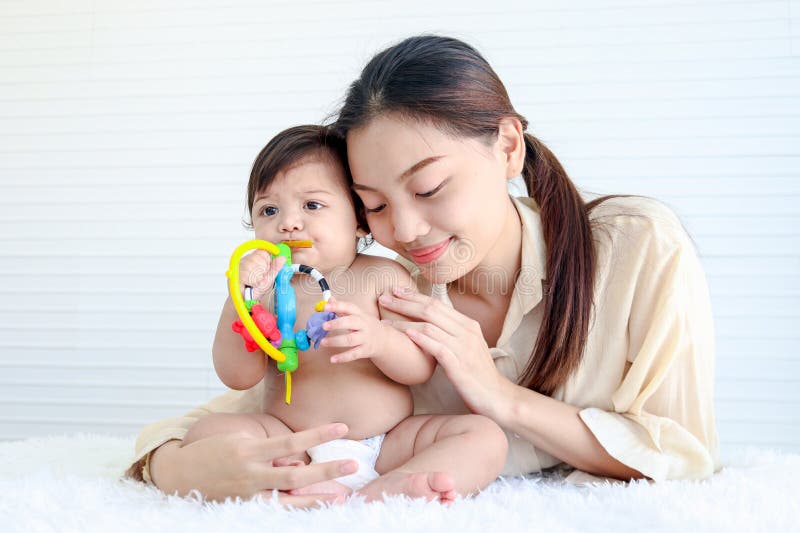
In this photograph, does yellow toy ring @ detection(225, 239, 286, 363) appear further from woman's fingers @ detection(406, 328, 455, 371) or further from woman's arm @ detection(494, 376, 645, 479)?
woman's arm @ detection(494, 376, 645, 479)

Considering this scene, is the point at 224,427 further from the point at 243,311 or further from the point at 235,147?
Result: the point at 235,147

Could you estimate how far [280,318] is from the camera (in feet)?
5.25

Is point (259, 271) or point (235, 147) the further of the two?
point (235, 147)

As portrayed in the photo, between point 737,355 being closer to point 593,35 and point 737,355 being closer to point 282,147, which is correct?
point 593,35

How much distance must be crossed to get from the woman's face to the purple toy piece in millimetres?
245

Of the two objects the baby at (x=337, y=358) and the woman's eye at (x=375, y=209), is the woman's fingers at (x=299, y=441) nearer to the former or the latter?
the baby at (x=337, y=358)

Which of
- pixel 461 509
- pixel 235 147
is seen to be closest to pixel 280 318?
pixel 461 509

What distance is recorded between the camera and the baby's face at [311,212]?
5.59 ft

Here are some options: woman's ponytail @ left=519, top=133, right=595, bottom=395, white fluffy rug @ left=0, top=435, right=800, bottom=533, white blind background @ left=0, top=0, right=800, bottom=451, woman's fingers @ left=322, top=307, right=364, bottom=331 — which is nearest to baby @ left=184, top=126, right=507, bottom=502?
woman's fingers @ left=322, top=307, right=364, bottom=331

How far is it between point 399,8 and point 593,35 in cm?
83

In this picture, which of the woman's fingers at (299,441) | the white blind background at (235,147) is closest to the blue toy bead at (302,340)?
the woman's fingers at (299,441)

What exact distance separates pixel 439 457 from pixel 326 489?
207 mm

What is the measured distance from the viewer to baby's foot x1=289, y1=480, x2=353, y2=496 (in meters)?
1.43

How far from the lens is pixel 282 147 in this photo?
5.75 ft
